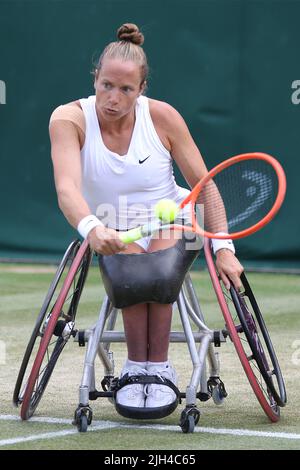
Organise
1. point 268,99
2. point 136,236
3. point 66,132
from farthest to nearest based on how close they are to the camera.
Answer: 1. point 268,99
2. point 66,132
3. point 136,236

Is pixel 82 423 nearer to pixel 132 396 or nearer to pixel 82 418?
pixel 82 418

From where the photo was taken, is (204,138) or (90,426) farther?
(204,138)

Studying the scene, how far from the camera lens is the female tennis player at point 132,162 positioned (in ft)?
13.3

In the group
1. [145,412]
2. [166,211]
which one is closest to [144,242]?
[166,211]

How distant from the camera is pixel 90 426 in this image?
13.2 ft

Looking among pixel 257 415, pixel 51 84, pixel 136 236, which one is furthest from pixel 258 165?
pixel 51 84

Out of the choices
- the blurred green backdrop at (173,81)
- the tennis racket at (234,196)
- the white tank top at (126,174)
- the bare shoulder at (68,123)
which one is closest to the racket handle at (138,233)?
the tennis racket at (234,196)

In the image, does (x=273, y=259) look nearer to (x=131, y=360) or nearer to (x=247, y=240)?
(x=247, y=240)

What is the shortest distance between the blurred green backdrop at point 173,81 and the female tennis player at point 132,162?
179 inches

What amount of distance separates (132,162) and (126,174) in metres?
0.05

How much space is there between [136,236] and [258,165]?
0.59 meters

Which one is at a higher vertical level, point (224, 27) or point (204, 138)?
point (224, 27)

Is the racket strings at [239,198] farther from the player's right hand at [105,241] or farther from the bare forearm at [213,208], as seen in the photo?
the player's right hand at [105,241]

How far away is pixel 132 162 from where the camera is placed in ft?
13.6
